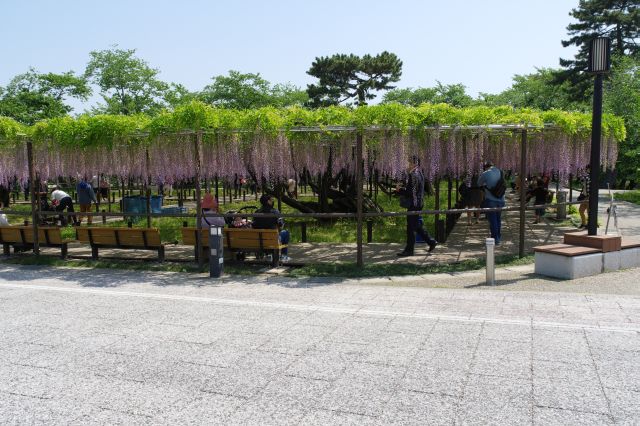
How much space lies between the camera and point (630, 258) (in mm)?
8781

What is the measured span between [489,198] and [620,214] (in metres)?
9.81

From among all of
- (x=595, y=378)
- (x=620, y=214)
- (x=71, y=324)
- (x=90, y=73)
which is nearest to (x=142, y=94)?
(x=90, y=73)

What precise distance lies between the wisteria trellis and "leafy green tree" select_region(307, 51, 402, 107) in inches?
801

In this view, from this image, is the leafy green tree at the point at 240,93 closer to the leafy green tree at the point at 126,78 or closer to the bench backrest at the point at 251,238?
the leafy green tree at the point at 126,78

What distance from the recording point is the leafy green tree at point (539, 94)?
126 ft

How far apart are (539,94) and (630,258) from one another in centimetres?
3758

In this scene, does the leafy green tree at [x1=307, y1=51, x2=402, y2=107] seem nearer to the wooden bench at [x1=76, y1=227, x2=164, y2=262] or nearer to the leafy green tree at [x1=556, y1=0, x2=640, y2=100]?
the leafy green tree at [x1=556, y1=0, x2=640, y2=100]

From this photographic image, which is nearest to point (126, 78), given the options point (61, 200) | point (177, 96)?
point (177, 96)

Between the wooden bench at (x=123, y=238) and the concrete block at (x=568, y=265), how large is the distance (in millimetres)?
6933

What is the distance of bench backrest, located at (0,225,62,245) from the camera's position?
10543 mm

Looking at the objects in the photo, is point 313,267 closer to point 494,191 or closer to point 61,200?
point 494,191

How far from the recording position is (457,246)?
11641mm

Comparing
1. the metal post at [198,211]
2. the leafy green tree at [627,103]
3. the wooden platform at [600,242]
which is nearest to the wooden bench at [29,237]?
the metal post at [198,211]

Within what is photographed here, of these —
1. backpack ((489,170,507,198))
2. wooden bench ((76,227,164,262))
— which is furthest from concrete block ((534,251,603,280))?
wooden bench ((76,227,164,262))
